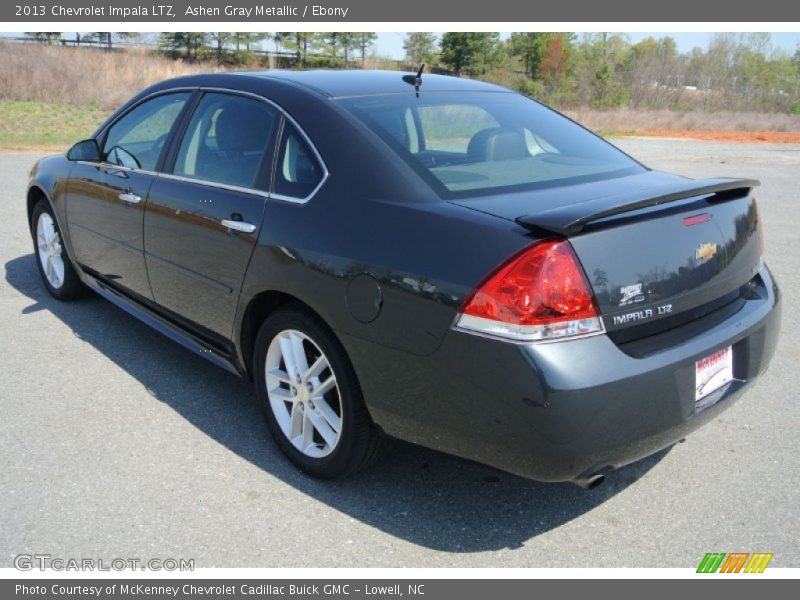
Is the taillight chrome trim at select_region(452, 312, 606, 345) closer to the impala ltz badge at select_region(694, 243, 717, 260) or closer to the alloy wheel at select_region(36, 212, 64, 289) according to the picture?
the impala ltz badge at select_region(694, 243, 717, 260)

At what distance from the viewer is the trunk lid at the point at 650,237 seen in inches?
97.3

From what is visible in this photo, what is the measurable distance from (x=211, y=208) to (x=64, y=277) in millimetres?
2489

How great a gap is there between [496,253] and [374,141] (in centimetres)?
88

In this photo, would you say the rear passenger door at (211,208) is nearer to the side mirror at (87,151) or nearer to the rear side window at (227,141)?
the rear side window at (227,141)

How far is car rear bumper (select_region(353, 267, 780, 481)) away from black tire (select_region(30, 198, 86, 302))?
3.47m

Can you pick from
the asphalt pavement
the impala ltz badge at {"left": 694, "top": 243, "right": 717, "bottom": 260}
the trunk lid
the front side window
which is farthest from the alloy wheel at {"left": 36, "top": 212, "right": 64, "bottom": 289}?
the impala ltz badge at {"left": 694, "top": 243, "right": 717, "bottom": 260}

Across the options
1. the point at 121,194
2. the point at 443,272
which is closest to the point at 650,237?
the point at 443,272

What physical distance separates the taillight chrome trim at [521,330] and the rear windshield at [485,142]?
580 millimetres

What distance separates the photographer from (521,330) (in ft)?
7.88

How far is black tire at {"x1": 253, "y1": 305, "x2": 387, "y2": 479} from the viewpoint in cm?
296

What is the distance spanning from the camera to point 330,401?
3193 mm

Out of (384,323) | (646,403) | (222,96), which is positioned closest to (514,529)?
(646,403)

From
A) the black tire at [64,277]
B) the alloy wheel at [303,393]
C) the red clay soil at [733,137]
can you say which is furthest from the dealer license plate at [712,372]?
the red clay soil at [733,137]
